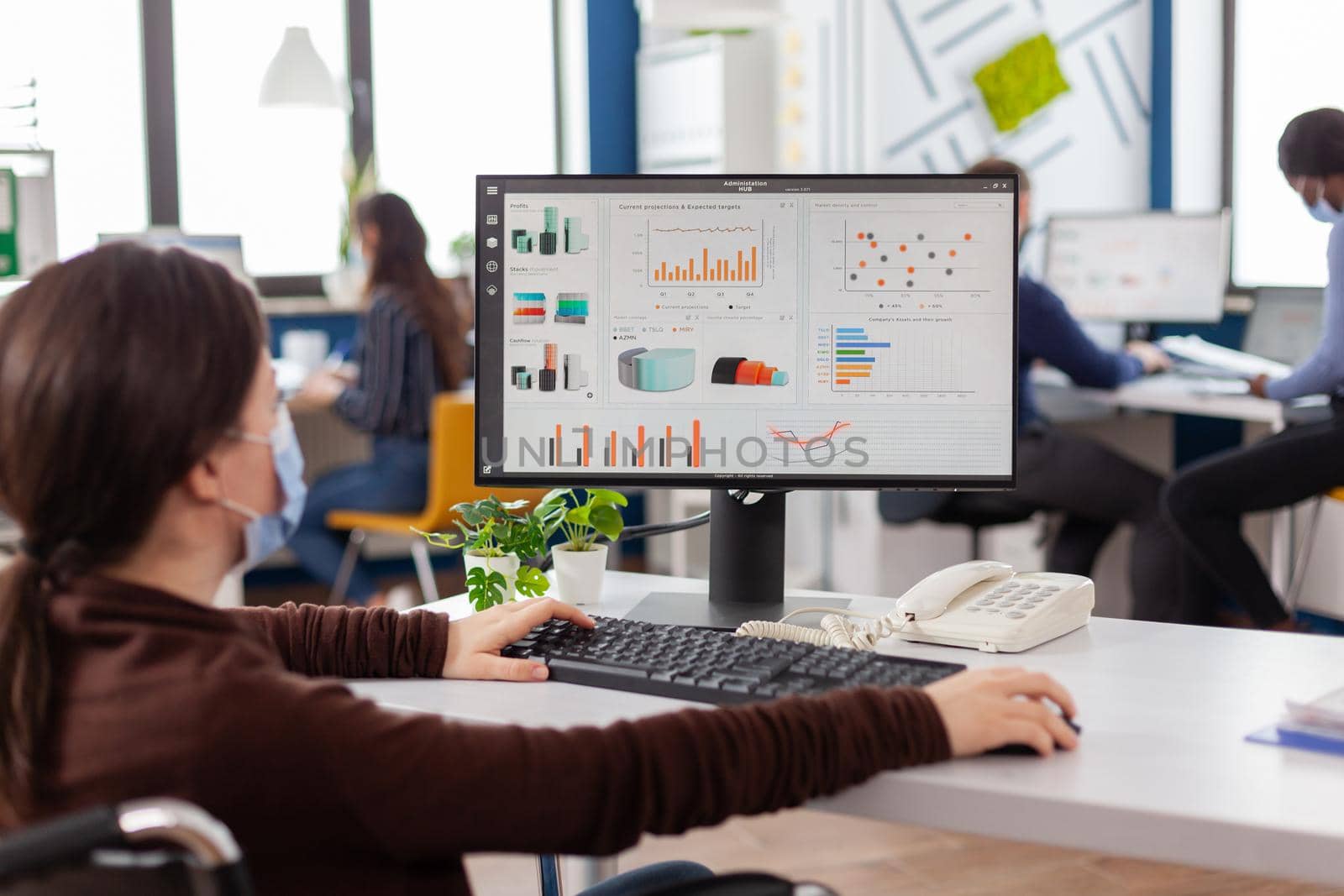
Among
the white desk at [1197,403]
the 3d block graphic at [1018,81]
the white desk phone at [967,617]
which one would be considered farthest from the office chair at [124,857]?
the 3d block graphic at [1018,81]

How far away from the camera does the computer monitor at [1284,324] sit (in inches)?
151

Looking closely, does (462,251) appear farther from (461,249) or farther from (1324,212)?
(1324,212)

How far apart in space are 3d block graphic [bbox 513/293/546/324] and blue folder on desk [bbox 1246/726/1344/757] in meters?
0.77

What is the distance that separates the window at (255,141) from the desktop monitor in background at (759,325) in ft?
11.6

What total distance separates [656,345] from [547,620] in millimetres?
306

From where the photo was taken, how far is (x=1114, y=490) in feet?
11.4

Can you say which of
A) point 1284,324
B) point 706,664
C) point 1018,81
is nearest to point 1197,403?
point 1284,324

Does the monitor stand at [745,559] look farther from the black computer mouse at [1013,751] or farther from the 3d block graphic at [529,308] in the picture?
the black computer mouse at [1013,751]

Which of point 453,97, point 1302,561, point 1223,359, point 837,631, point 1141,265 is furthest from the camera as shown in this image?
point 453,97

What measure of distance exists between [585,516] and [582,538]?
4cm

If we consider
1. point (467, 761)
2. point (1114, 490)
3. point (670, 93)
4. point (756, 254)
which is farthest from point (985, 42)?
point (467, 761)

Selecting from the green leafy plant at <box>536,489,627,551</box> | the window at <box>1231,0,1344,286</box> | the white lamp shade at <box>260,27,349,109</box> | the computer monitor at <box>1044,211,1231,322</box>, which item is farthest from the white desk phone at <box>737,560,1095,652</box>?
the white lamp shade at <box>260,27,349,109</box>

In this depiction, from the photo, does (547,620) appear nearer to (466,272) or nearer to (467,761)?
(467,761)

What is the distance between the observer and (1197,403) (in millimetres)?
3547
